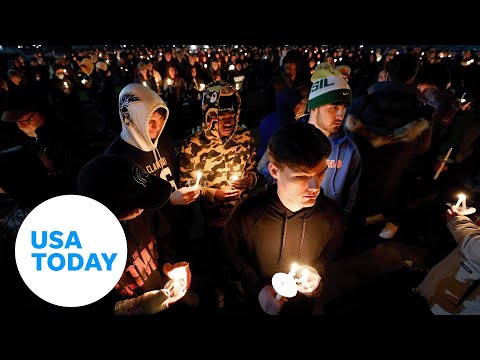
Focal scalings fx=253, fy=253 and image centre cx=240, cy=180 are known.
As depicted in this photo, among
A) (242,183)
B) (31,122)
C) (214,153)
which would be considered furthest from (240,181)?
(31,122)

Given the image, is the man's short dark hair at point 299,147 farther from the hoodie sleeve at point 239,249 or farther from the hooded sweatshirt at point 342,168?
the hooded sweatshirt at point 342,168

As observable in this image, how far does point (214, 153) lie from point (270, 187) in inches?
50.3

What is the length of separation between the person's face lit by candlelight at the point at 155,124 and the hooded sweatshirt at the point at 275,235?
4.83ft

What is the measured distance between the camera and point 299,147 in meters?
1.74

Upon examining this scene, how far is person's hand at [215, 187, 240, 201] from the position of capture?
3.15 metres

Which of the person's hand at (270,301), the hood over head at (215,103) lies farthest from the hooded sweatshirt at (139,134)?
the person's hand at (270,301)

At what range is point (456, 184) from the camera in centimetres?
609

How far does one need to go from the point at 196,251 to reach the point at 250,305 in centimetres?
203

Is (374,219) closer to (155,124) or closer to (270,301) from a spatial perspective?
(270,301)

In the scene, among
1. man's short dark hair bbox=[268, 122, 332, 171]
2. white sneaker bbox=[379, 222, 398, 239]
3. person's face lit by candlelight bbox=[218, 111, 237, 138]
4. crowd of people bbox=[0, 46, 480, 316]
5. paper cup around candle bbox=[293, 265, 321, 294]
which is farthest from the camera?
white sneaker bbox=[379, 222, 398, 239]

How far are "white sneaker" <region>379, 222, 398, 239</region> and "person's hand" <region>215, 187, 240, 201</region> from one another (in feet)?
10.1

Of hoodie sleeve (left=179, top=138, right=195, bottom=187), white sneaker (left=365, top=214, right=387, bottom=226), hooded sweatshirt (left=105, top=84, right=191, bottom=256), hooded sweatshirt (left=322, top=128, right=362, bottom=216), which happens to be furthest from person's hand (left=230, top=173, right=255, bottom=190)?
white sneaker (left=365, top=214, right=387, bottom=226)

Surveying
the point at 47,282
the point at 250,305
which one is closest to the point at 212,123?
the point at 250,305

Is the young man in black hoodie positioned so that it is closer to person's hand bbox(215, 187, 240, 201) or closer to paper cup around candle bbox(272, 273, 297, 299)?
paper cup around candle bbox(272, 273, 297, 299)
